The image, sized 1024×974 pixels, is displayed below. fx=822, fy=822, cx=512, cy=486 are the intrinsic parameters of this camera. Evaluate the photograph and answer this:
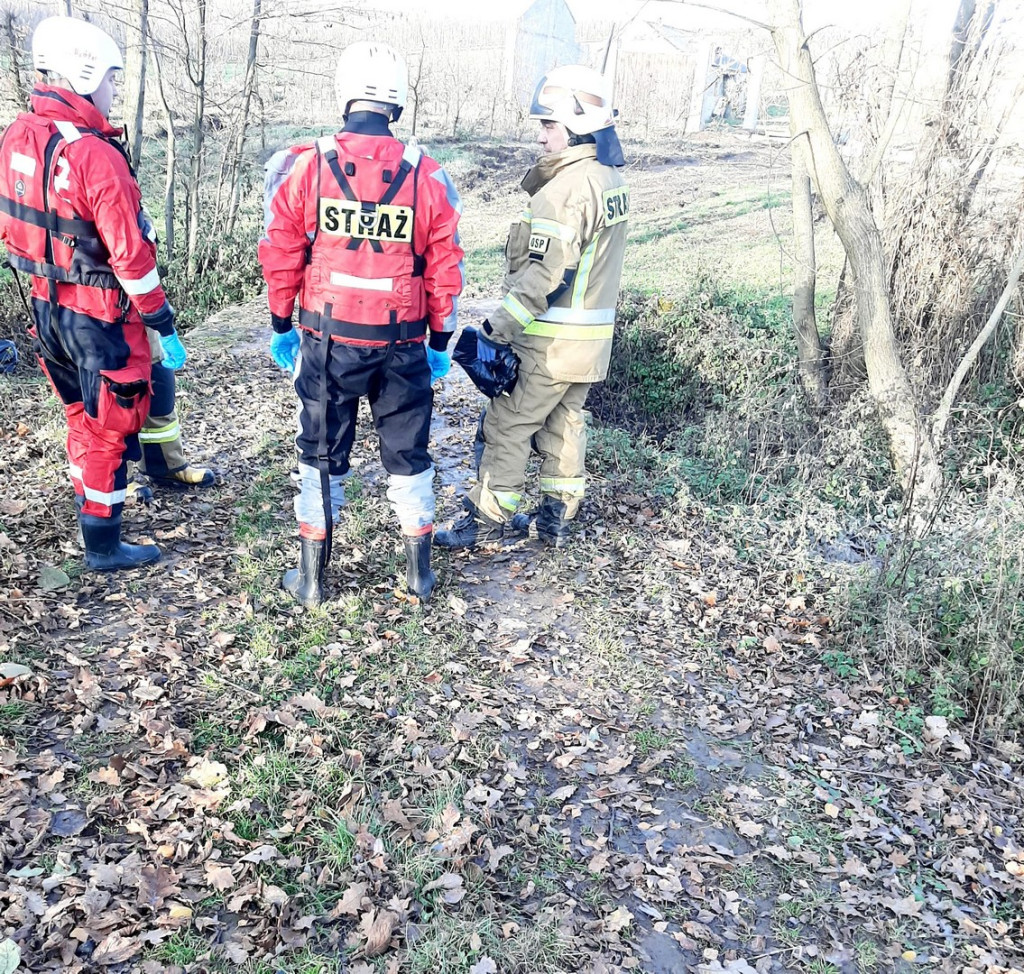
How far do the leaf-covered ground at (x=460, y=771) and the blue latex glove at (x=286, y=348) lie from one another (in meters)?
1.23

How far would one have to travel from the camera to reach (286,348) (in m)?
4.42

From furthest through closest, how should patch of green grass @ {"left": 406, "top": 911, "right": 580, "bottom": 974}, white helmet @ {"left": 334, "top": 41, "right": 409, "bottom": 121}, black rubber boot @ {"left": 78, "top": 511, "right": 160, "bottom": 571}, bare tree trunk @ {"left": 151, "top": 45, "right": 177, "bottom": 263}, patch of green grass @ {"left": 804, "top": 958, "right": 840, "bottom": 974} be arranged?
bare tree trunk @ {"left": 151, "top": 45, "right": 177, "bottom": 263}, black rubber boot @ {"left": 78, "top": 511, "right": 160, "bottom": 571}, white helmet @ {"left": 334, "top": 41, "right": 409, "bottom": 121}, patch of green grass @ {"left": 804, "top": 958, "right": 840, "bottom": 974}, patch of green grass @ {"left": 406, "top": 911, "right": 580, "bottom": 974}

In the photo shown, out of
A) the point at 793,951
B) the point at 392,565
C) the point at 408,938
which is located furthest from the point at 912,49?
the point at 408,938

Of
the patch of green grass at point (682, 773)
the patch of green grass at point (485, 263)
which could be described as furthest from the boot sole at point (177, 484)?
the patch of green grass at point (485, 263)

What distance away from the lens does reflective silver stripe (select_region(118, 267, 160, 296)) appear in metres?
4.13

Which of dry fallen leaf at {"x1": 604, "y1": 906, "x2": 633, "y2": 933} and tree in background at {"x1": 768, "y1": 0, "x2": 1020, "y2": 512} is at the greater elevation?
tree in background at {"x1": 768, "y1": 0, "x2": 1020, "y2": 512}

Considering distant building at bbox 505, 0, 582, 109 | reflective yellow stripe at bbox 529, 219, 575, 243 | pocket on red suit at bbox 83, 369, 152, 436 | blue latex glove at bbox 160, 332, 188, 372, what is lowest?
pocket on red suit at bbox 83, 369, 152, 436

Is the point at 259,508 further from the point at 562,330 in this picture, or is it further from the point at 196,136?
the point at 196,136

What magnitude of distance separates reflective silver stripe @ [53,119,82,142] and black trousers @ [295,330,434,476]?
1363 mm

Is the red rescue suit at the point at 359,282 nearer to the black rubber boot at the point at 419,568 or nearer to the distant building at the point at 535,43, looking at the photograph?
the black rubber boot at the point at 419,568

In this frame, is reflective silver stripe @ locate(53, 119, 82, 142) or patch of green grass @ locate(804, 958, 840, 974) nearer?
patch of green grass @ locate(804, 958, 840, 974)

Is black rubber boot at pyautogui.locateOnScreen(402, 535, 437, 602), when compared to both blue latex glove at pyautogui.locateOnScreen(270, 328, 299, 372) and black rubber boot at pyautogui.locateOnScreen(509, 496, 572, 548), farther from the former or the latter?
blue latex glove at pyautogui.locateOnScreen(270, 328, 299, 372)

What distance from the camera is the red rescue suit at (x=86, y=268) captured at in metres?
3.89

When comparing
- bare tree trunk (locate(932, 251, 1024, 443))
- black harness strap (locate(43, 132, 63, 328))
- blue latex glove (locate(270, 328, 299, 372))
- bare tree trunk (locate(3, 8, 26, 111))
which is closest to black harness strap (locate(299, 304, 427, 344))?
blue latex glove (locate(270, 328, 299, 372))
